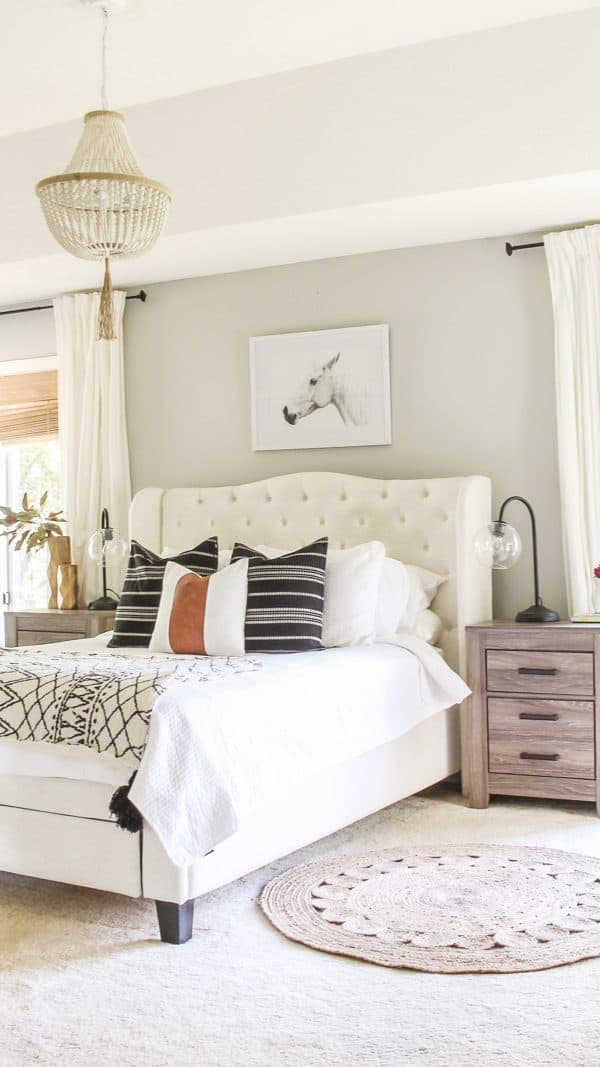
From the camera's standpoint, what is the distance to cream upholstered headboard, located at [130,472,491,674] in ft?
14.2

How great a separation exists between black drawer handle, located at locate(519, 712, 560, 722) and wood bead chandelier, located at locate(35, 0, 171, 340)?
2.02 meters

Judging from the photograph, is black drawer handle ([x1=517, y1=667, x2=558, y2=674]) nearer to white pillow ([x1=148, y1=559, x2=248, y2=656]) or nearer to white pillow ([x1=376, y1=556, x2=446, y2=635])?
white pillow ([x1=376, y1=556, x2=446, y2=635])

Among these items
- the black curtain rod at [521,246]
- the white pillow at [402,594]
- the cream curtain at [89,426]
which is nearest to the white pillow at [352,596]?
the white pillow at [402,594]

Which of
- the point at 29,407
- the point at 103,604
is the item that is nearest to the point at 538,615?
the point at 103,604

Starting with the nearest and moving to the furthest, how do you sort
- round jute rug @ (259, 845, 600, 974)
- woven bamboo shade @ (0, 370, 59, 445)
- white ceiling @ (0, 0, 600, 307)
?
round jute rug @ (259, 845, 600, 974), white ceiling @ (0, 0, 600, 307), woven bamboo shade @ (0, 370, 59, 445)

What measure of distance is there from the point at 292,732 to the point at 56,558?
252 cm

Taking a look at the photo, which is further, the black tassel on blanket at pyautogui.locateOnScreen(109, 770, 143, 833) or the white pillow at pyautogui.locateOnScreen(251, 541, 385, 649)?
the white pillow at pyautogui.locateOnScreen(251, 541, 385, 649)

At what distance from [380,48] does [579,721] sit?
101 inches

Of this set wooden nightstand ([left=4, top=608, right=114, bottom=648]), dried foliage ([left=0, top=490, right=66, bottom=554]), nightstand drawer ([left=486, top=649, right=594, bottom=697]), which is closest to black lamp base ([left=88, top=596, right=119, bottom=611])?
wooden nightstand ([left=4, top=608, right=114, bottom=648])

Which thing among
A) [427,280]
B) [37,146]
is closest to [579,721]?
[427,280]

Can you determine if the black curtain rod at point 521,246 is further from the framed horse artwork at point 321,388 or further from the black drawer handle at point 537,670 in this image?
the black drawer handle at point 537,670

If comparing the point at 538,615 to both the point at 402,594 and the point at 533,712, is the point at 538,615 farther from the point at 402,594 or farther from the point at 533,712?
the point at 402,594

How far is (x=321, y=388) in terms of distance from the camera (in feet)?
15.9

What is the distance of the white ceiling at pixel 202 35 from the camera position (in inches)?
143
